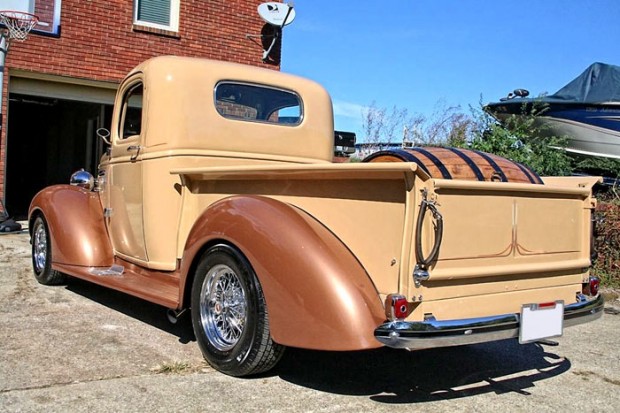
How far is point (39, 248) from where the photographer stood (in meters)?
6.03

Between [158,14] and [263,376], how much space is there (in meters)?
8.80

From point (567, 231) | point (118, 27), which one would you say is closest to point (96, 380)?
point (567, 231)

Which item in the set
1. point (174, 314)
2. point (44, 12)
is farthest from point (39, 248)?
point (44, 12)

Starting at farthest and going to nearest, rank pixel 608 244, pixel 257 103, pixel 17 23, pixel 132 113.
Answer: pixel 17 23 → pixel 608 244 → pixel 132 113 → pixel 257 103

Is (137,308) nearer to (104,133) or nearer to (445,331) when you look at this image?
(104,133)

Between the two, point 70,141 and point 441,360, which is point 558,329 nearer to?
point 441,360

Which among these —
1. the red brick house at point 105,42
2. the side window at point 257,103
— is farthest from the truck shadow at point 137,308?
the red brick house at point 105,42

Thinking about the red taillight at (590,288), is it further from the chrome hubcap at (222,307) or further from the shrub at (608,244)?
the shrub at (608,244)

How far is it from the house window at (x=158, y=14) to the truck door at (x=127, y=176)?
5.90 m

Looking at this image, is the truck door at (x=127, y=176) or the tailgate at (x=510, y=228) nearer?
the tailgate at (x=510, y=228)

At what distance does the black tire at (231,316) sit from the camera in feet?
10.9

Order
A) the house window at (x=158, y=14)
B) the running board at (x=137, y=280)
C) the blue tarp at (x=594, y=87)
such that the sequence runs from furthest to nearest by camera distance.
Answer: the house window at (x=158, y=14) → the blue tarp at (x=594, y=87) → the running board at (x=137, y=280)

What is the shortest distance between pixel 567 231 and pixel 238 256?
195 centimetres

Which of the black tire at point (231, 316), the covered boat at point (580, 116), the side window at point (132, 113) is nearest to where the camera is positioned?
the black tire at point (231, 316)
